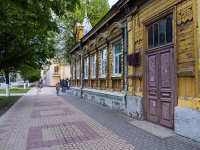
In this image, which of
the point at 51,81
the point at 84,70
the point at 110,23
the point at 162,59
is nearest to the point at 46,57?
the point at 84,70

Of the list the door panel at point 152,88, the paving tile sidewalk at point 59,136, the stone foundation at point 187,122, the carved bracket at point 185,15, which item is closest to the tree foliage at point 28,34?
the carved bracket at point 185,15

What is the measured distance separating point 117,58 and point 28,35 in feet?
16.7

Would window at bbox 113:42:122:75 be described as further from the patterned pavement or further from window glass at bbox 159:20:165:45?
window glass at bbox 159:20:165:45

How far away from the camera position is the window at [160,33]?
6.45 m

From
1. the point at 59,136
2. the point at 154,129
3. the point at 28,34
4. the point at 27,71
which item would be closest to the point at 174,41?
the point at 154,129

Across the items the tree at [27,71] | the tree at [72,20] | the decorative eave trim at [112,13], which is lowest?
the tree at [27,71]

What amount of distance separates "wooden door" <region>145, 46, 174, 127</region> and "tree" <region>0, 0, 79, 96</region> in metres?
3.23

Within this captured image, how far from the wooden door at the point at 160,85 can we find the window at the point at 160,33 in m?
0.25

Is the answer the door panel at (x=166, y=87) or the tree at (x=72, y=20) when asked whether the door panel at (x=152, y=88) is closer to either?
the door panel at (x=166, y=87)

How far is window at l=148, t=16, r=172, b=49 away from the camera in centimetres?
645

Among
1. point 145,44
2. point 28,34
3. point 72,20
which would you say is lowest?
point 145,44

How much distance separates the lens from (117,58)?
11.0 metres

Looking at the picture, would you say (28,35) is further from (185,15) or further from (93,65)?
(93,65)

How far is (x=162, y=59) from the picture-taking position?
6.68 m
